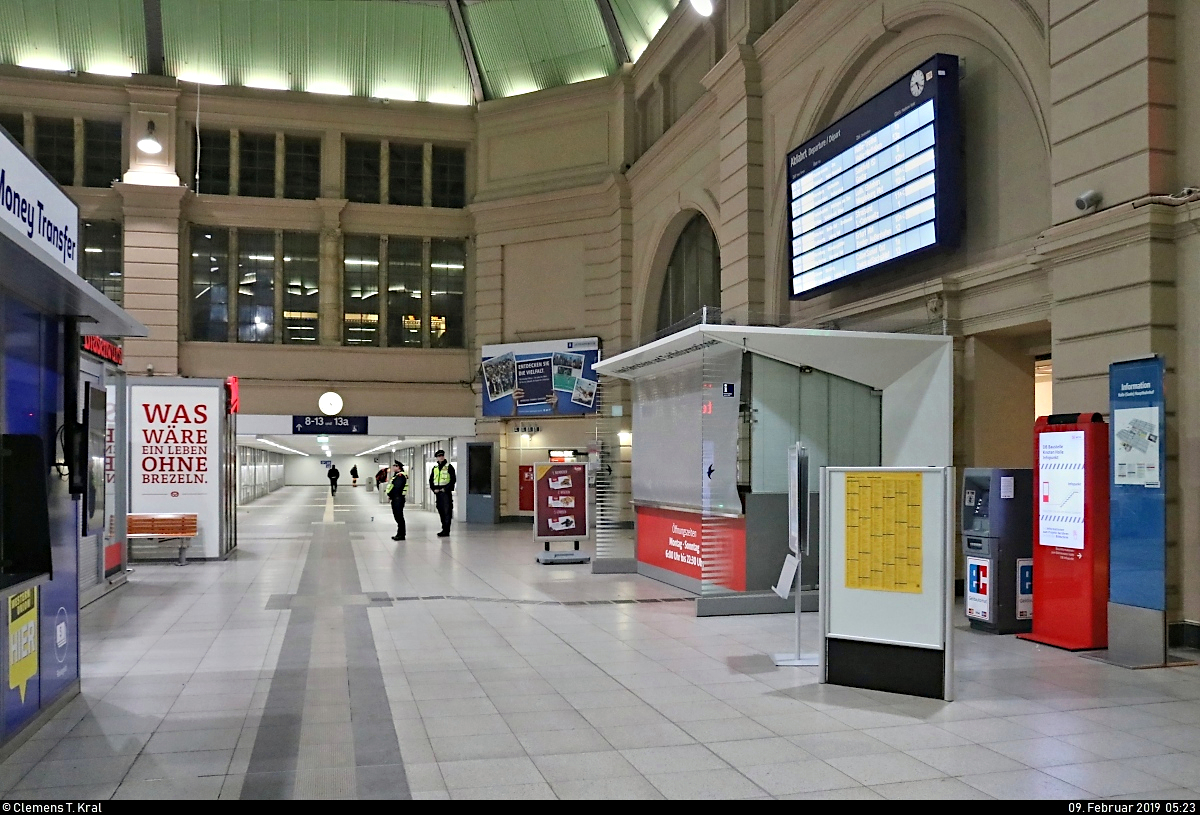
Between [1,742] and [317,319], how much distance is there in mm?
20920

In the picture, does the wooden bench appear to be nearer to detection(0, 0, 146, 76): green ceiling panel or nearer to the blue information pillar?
the blue information pillar

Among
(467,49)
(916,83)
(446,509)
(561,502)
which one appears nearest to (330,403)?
(446,509)

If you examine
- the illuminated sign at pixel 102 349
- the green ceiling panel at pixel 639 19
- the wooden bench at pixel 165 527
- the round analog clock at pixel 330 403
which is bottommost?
the wooden bench at pixel 165 527

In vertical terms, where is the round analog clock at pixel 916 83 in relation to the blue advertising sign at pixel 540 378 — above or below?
above

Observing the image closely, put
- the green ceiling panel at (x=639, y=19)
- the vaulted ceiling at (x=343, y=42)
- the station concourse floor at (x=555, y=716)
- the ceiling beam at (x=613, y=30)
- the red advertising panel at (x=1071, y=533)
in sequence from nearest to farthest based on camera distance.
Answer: the station concourse floor at (x=555, y=716), the red advertising panel at (x=1071, y=533), the green ceiling panel at (x=639, y=19), the ceiling beam at (x=613, y=30), the vaulted ceiling at (x=343, y=42)

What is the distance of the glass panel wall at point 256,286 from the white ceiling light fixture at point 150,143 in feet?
9.81

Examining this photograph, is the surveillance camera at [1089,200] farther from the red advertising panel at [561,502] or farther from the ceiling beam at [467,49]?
the ceiling beam at [467,49]

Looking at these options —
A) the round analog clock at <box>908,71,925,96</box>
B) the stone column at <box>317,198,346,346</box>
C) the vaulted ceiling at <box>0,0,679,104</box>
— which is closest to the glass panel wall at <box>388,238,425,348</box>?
the stone column at <box>317,198,346,346</box>

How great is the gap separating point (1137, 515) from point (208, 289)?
72.8 feet

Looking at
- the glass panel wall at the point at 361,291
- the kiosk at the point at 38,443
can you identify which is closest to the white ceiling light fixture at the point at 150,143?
the glass panel wall at the point at 361,291

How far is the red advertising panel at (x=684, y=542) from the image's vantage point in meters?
11.2

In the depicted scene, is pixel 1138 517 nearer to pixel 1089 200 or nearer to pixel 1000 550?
pixel 1000 550

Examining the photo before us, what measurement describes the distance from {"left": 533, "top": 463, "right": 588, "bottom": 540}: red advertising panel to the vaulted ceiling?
38.5 ft

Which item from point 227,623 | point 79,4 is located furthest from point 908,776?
point 79,4
